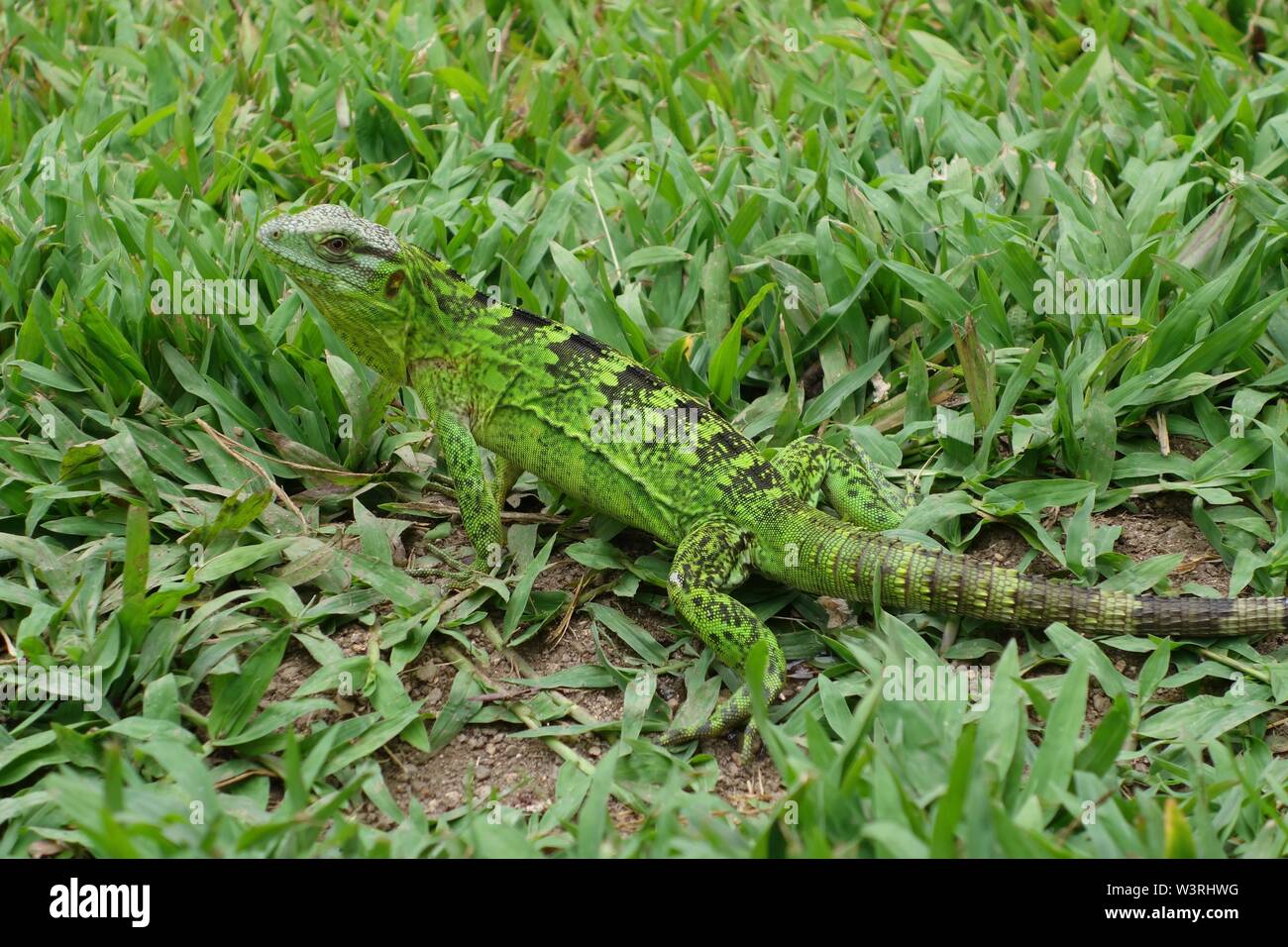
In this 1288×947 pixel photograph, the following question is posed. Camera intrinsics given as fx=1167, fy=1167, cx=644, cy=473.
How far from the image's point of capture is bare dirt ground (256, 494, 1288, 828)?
384 cm

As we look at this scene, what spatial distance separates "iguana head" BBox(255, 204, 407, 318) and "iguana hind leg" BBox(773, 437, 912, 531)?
5.61 ft

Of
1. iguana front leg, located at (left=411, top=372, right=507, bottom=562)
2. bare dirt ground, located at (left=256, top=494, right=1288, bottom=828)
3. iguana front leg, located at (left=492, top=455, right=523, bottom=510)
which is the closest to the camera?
bare dirt ground, located at (left=256, top=494, right=1288, bottom=828)

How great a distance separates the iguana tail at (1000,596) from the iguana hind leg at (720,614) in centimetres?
30

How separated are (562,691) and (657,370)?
5.15 feet

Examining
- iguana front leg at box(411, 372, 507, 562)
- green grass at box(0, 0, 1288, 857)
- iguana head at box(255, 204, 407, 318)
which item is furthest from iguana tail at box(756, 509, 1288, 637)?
Answer: iguana head at box(255, 204, 407, 318)

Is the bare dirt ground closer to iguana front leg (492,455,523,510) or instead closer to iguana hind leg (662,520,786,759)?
iguana hind leg (662,520,786,759)

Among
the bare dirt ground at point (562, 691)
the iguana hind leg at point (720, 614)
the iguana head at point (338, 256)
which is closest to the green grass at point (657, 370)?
the bare dirt ground at point (562, 691)

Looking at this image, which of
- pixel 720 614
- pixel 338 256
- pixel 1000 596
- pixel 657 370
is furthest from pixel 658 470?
pixel 338 256

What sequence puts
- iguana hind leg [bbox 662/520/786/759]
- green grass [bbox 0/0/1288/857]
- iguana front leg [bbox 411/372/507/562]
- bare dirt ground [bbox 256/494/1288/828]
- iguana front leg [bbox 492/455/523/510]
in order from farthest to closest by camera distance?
iguana front leg [bbox 492/455/523/510], iguana front leg [bbox 411/372/507/562], iguana hind leg [bbox 662/520/786/759], bare dirt ground [bbox 256/494/1288/828], green grass [bbox 0/0/1288/857]

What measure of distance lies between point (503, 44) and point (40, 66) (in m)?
2.73

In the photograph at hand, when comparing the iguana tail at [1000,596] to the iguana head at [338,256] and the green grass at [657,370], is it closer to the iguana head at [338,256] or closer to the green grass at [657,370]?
the green grass at [657,370]

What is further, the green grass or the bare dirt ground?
the bare dirt ground

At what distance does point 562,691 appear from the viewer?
166 inches

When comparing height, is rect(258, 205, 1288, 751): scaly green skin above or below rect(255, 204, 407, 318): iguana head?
below
